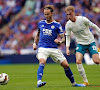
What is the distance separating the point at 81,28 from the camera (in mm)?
9602

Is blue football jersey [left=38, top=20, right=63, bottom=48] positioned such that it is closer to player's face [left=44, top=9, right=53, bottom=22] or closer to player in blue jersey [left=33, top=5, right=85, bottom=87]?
player in blue jersey [left=33, top=5, right=85, bottom=87]

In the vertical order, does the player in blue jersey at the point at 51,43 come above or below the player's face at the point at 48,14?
below

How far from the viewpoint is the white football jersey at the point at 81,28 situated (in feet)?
31.4

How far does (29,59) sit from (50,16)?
16.5 m

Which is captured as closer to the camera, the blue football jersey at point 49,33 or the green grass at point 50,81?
the green grass at point 50,81

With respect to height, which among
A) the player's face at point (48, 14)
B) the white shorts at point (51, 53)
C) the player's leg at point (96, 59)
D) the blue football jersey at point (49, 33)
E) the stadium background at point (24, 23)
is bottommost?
the stadium background at point (24, 23)

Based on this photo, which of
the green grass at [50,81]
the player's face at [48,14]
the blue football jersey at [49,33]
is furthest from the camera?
the blue football jersey at [49,33]

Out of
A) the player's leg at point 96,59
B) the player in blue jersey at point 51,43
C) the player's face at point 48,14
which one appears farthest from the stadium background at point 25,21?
the player's face at point 48,14

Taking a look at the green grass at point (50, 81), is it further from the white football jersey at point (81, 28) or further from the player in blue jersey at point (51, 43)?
the white football jersey at point (81, 28)

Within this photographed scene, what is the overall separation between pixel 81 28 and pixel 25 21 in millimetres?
18851

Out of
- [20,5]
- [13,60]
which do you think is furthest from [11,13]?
[13,60]

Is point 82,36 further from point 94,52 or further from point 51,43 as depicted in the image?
point 51,43

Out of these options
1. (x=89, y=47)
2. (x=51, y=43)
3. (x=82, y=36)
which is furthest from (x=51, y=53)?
(x=89, y=47)

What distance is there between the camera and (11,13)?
30.1 m
